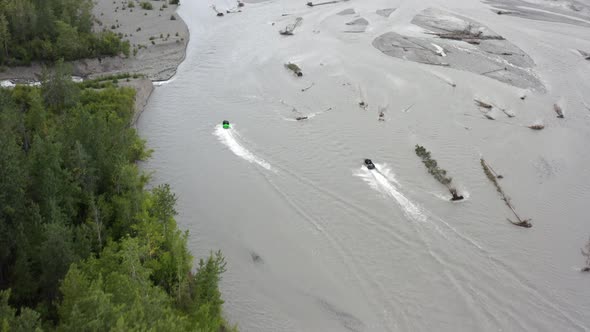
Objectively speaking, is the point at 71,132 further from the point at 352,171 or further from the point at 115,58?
the point at 115,58

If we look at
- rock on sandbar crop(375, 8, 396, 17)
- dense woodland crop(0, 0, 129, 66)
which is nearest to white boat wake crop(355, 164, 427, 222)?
dense woodland crop(0, 0, 129, 66)

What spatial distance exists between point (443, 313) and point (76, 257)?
19407 millimetres

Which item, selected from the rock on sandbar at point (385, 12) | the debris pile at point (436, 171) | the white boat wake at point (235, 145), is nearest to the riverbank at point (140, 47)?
the white boat wake at point (235, 145)

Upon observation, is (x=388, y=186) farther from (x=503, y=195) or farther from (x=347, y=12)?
(x=347, y=12)

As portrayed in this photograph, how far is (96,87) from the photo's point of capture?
155 ft

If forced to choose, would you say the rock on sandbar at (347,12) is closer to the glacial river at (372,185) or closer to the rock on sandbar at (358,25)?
the rock on sandbar at (358,25)

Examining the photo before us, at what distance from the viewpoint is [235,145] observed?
41875mm

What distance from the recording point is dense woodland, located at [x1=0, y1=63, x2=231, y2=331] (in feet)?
62.0

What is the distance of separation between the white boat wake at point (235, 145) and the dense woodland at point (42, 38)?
753 inches

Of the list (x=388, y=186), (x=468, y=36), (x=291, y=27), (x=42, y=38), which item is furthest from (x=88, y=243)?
(x=468, y=36)

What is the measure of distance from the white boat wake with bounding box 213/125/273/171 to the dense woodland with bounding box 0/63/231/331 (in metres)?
8.02

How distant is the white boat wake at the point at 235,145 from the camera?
130 feet

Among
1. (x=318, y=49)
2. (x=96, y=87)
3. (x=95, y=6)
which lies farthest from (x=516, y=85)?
(x=95, y=6)

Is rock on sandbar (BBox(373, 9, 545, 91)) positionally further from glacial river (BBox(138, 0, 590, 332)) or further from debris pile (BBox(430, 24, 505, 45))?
glacial river (BBox(138, 0, 590, 332))
